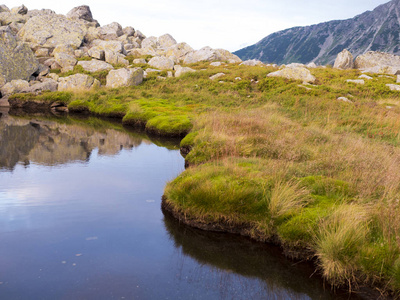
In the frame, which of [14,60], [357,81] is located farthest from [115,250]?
[14,60]

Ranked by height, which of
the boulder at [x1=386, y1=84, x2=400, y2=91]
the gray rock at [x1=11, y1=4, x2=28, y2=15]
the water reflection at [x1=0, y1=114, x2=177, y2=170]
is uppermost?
the gray rock at [x1=11, y1=4, x2=28, y2=15]

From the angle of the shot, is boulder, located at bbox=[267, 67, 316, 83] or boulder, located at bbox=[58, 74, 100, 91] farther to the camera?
boulder, located at bbox=[58, 74, 100, 91]

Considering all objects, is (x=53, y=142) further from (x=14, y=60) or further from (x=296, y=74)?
(x=296, y=74)

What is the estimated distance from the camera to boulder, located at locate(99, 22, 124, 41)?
211ft

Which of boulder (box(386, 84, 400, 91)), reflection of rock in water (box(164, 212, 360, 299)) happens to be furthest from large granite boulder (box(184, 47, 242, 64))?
reflection of rock in water (box(164, 212, 360, 299))

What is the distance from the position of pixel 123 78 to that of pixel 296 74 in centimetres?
1868

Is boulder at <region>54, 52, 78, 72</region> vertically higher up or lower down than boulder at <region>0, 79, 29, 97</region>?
higher up

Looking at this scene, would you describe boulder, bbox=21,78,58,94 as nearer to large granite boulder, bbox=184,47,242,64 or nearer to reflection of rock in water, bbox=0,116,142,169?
reflection of rock in water, bbox=0,116,142,169

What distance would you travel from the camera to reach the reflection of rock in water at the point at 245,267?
6664 millimetres

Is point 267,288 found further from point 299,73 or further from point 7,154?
point 299,73

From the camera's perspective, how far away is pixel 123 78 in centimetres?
3841

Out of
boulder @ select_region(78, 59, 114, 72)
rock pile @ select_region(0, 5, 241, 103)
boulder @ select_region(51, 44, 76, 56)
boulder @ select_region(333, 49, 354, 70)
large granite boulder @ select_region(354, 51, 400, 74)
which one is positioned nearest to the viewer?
rock pile @ select_region(0, 5, 241, 103)

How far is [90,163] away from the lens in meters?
15.6

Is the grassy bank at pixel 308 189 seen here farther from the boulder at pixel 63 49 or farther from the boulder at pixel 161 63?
the boulder at pixel 63 49
